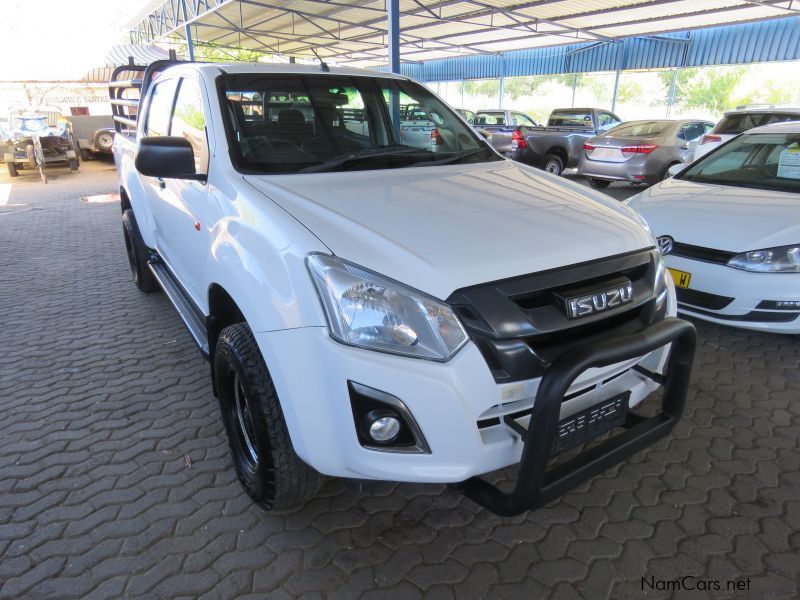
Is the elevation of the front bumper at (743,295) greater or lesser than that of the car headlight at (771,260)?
lesser

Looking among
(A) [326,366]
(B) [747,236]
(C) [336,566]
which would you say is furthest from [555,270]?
(B) [747,236]

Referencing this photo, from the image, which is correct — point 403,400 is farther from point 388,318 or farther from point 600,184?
point 600,184

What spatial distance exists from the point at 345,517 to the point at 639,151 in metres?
8.71

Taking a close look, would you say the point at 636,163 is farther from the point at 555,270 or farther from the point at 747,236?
the point at 555,270

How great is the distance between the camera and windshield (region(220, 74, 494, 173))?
2.44m

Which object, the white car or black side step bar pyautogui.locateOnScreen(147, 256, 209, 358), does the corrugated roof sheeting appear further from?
black side step bar pyautogui.locateOnScreen(147, 256, 209, 358)

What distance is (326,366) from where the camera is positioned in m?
1.55

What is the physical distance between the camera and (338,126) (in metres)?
2.78

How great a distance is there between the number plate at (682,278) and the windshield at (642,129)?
6885mm

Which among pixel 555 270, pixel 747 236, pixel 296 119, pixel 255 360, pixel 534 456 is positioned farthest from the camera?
pixel 747 236

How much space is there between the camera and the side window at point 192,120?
2504 millimetres

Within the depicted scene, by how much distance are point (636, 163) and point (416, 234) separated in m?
8.43

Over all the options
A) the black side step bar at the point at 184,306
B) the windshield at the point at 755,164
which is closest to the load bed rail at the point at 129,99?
the black side step bar at the point at 184,306

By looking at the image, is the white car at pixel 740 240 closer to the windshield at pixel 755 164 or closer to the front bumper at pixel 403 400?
the windshield at pixel 755 164
